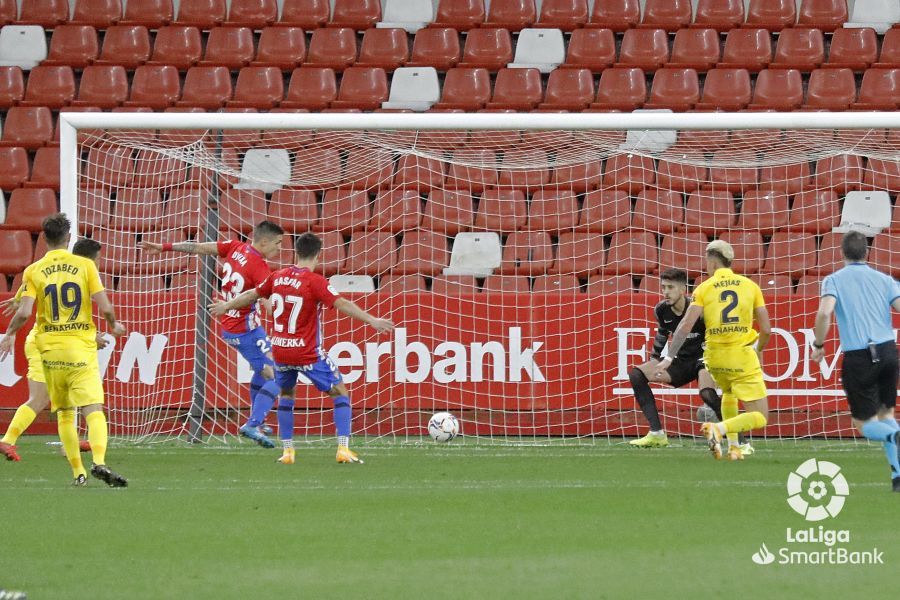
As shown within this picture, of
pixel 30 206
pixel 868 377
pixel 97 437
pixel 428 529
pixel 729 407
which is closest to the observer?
pixel 428 529

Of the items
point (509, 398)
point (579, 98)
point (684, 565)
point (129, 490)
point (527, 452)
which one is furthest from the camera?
point (579, 98)

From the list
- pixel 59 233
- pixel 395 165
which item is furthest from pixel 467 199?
pixel 59 233

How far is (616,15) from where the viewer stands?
17.3 metres

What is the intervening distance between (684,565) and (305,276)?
5420 millimetres

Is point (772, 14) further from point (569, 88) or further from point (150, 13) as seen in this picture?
point (150, 13)

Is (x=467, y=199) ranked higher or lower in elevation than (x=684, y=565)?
higher

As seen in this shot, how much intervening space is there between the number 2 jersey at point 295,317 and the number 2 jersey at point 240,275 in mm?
1291

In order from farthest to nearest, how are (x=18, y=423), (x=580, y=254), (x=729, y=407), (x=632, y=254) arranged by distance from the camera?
(x=580, y=254), (x=632, y=254), (x=729, y=407), (x=18, y=423)

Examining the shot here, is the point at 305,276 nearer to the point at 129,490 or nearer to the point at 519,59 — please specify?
the point at 129,490

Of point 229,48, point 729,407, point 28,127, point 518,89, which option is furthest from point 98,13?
point 729,407

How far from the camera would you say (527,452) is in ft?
39.1

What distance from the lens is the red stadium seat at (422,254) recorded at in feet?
46.1

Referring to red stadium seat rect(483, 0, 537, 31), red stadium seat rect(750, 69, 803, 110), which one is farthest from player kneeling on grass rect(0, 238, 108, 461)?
red stadium seat rect(750, 69, 803, 110)

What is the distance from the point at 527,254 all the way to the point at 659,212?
148 cm
